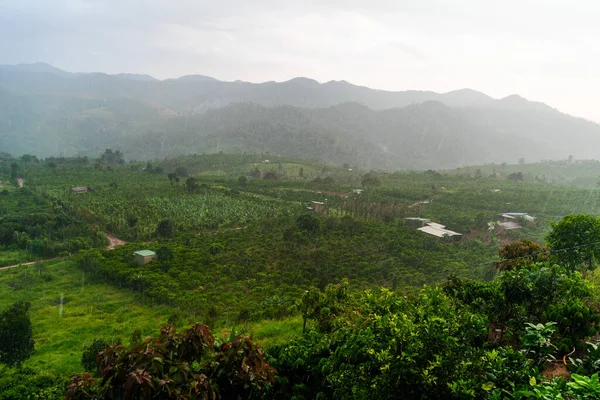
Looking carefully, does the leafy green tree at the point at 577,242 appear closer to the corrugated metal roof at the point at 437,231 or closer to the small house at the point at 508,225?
the corrugated metal roof at the point at 437,231

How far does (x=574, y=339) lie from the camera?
5855 millimetres

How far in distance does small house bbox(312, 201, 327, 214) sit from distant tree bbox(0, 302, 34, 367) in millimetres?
27113

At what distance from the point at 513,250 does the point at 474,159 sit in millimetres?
153469

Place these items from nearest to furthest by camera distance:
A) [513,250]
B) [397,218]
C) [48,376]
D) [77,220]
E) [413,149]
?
[48,376] → [513,250] → [77,220] → [397,218] → [413,149]

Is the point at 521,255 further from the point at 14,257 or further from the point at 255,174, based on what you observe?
the point at 255,174

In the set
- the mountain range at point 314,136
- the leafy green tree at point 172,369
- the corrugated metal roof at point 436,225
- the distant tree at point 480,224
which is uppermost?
the mountain range at point 314,136

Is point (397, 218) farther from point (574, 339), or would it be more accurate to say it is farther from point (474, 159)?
point (474, 159)

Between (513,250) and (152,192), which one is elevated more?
(513,250)

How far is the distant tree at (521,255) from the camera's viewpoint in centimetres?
1088

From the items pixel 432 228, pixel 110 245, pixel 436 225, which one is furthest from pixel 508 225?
pixel 110 245

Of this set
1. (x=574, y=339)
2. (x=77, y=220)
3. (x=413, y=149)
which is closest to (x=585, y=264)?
(x=574, y=339)

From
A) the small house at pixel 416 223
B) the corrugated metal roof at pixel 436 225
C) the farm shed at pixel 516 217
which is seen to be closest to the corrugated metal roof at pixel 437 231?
the corrugated metal roof at pixel 436 225

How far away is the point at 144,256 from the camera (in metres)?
20.9

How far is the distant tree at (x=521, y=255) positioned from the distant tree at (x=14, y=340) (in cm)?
1550
